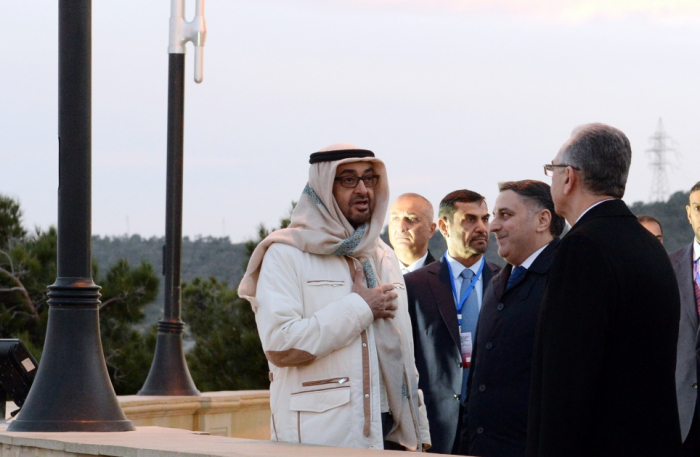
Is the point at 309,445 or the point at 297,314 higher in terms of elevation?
the point at 297,314

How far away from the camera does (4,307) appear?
18672mm

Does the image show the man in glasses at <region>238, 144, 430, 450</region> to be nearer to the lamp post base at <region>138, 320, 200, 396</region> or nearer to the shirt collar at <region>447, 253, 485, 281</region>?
the shirt collar at <region>447, 253, 485, 281</region>

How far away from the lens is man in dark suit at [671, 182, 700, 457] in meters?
5.61

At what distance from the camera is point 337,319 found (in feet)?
13.8

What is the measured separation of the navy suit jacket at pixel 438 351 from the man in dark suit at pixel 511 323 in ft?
2.53

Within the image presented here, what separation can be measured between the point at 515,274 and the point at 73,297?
2.38 metres

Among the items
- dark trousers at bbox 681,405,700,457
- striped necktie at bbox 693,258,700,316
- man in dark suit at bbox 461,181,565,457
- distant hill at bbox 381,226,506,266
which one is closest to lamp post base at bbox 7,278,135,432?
man in dark suit at bbox 461,181,565,457

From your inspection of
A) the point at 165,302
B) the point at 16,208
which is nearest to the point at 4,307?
the point at 16,208

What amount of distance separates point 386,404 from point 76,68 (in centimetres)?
271

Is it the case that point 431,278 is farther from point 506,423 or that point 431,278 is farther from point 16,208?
point 16,208

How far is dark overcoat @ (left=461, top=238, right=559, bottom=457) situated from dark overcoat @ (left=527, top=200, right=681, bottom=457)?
1400 mm

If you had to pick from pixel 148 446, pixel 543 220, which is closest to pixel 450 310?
pixel 543 220

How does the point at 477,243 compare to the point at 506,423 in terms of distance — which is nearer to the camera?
the point at 506,423

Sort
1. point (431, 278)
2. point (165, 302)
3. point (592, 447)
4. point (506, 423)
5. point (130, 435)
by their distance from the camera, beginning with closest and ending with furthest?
1. point (592, 447)
2. point (506, 423)
3. point (130, 435)
4. point (431, 278)
5. point (165, 302)
